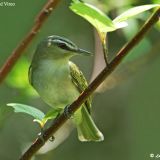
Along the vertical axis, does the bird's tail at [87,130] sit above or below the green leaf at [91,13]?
below

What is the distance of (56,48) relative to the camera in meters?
2.99

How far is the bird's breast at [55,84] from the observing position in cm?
294

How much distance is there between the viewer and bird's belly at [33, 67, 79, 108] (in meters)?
2.94

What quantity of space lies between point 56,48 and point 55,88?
0.66 feet

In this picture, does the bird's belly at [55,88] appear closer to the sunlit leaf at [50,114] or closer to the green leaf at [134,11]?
the sunlit leaf at [50,114]

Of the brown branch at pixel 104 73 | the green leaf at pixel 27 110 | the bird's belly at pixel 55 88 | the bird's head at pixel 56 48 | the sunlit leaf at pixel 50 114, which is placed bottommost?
the bird's belly at pixel 55 88

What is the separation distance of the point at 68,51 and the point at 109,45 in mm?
2053

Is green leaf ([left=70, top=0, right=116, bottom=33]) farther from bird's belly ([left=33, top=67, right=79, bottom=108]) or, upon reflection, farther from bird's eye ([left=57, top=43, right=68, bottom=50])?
bird's belly ([left=33, top=67, right=79, bottom=108])

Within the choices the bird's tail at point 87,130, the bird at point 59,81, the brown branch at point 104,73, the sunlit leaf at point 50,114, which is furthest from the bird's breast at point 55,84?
the brown branch at point 104,73

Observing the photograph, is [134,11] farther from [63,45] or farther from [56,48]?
[56,48]

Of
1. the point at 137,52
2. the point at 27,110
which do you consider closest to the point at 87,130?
the point at 137,52

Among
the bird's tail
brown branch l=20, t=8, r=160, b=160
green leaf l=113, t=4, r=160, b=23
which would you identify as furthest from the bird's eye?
green leaf l=113, t=4, r=160, b=23

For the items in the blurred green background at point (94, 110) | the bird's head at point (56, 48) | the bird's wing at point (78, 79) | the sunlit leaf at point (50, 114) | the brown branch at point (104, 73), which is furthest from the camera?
the blurred green background at point (94, 110)

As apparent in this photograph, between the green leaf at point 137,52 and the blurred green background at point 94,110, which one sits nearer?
the green leaf at point 137,52
